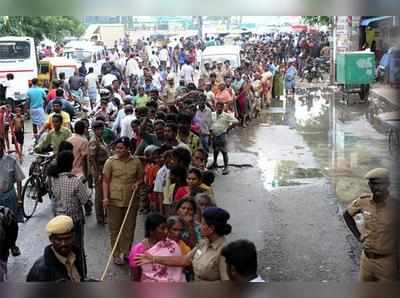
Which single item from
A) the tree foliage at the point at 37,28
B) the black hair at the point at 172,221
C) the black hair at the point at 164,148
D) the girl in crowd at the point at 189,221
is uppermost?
the tree foliage at the point at 37,28

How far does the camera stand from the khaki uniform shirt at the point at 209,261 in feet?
10.6

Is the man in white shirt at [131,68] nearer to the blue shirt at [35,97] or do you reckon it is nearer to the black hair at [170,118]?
the blue shirt at [35,97]

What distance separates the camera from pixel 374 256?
333cm

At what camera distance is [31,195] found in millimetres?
7863

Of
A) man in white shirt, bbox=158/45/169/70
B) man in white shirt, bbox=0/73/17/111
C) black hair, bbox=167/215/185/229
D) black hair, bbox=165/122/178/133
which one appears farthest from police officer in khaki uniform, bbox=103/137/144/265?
man in white shirt, bbox=158/45/169/70

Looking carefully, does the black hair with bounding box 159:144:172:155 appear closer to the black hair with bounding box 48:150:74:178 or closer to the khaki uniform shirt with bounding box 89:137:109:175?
the khaki uniform shirt with bounding box 89:137:109:175

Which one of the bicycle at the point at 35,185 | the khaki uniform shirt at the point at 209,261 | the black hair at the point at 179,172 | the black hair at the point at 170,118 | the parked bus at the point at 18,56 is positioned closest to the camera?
the khaki uniform shirt at the point at 209,261

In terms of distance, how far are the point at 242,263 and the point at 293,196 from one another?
5727 millimetres

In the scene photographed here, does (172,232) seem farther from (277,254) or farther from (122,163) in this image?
(277,254)

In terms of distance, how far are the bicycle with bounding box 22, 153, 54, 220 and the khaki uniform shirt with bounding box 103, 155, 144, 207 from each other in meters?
2.17

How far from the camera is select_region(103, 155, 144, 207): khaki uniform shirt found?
Answer: 5.67m

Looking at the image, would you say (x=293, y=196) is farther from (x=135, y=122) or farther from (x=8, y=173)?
(x=8, y=173)

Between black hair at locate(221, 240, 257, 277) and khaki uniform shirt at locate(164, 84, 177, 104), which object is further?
khaki uniform shirt at locate(164, 84, 177, 104)

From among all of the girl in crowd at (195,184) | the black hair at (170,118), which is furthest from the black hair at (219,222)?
the black hair at (170,118)
